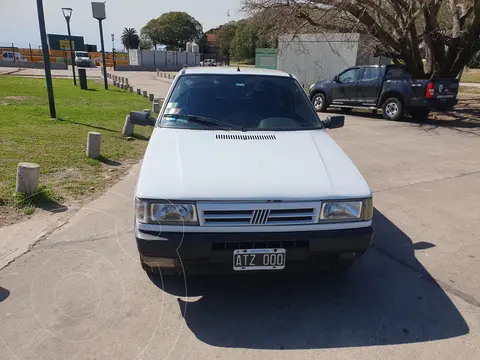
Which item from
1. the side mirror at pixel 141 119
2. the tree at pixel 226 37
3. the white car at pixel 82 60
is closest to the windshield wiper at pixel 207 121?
the side mirror at pixel 141 119

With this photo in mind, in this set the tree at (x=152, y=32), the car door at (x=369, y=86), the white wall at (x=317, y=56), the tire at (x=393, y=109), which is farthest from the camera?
the tree at (x=152, y=32)

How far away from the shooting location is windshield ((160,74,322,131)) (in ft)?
12.3

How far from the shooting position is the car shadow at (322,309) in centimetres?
257

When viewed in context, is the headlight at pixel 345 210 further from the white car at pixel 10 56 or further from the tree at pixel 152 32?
the tree at pixel 152 32

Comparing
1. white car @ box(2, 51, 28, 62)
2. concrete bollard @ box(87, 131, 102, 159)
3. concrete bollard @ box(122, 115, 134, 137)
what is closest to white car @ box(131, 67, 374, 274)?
concrete bollard @ box(87, 131, 102, 159)

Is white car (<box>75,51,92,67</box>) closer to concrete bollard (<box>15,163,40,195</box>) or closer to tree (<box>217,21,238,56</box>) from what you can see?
tree (<box>217,21,238,56</box>)

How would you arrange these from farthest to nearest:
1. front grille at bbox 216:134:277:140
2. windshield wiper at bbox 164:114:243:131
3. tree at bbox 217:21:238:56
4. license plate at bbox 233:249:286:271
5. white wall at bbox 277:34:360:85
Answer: tree at bbox 217:21:238:56 → white wall at bbox 277:34:360:85 → windshield wiper at bbox 164:114:243:131 → front grille at bbox 216:134:277:140 → license plate at bbox 233:249:286:271

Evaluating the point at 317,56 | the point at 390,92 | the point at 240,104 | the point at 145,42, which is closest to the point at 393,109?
the point at 390,92

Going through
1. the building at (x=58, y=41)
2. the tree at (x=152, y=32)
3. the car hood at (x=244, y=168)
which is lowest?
the car hood at (x=244, y=168)

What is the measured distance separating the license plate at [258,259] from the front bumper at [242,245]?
0.04 metres

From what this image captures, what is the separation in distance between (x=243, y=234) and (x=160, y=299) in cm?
94

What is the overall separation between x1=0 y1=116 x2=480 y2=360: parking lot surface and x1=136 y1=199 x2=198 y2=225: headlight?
0.74 meters

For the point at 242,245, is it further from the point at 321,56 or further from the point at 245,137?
the point at 321,56

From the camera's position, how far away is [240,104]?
394 centimetres
